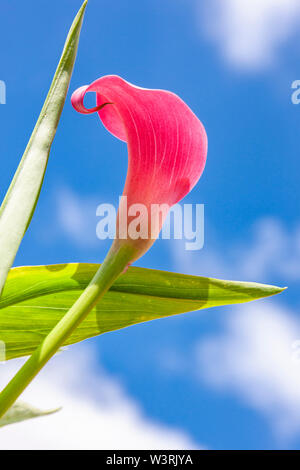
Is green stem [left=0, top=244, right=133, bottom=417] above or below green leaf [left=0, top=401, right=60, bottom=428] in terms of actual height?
above

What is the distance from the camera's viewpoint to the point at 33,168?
0.23 meters

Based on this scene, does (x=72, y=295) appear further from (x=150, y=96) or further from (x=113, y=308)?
(x=150, y=96)

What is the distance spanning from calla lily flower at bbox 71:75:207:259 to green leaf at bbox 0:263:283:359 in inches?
1.7

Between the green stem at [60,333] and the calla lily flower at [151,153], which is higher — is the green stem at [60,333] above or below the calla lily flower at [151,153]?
below

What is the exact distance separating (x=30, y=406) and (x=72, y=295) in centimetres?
7

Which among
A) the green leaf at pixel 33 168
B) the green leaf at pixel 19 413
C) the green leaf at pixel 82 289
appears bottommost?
the green leaf at pixel 19 413

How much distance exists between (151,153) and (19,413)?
14cm

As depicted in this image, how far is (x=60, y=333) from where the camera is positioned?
22 centimetres

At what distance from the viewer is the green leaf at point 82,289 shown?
0.93 feet

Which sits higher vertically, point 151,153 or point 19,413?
point 151,153

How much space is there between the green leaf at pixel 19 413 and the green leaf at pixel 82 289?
5cm

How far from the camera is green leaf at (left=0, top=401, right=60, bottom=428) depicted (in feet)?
0.83

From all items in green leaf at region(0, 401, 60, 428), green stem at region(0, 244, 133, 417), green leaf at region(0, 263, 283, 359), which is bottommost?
green leaf at region(0, 401, 60, 428)

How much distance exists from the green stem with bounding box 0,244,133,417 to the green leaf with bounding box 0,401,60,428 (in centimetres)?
4
